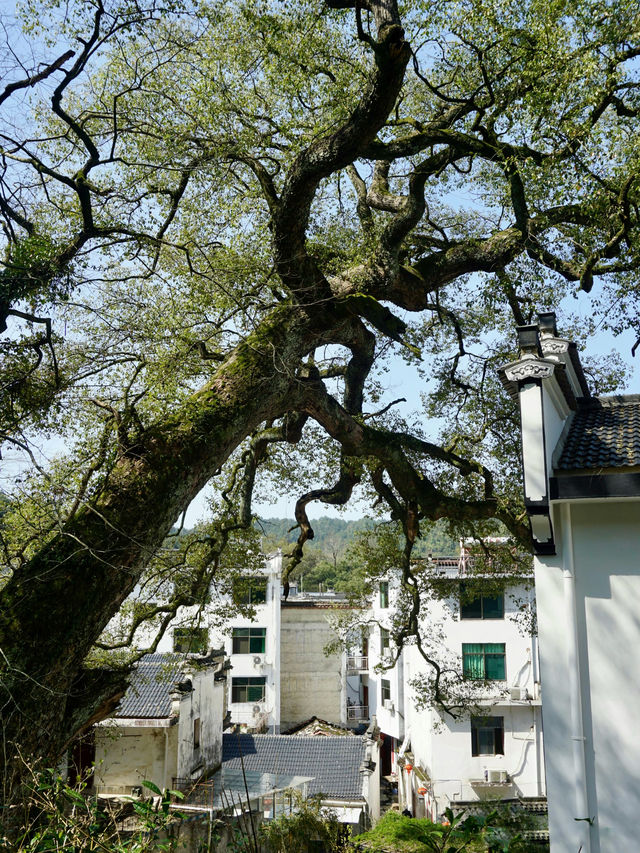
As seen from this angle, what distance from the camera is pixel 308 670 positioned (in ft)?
100

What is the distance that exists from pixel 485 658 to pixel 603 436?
15.5 metres

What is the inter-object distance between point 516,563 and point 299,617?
20494mm

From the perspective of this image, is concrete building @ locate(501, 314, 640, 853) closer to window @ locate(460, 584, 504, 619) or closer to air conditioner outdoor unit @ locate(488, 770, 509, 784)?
air conditioner outdoor unit @ locate(488, 770, 509, 784)

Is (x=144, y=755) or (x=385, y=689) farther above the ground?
(x=385, y=689)

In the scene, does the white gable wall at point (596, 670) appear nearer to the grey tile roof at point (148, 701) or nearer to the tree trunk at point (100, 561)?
the tree trunk at point (100, 561)

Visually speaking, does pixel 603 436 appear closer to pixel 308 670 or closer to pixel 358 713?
pixel 308 670

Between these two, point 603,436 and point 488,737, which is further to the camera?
point 488,737

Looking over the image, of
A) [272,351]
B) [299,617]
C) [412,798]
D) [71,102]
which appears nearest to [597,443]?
[272,351]

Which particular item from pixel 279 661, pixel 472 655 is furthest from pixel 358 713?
pixel 472 655

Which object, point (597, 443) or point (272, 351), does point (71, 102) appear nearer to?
point (272, 351)

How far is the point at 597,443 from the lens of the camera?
693cm

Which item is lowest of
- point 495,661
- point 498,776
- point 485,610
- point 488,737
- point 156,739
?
point 498,776

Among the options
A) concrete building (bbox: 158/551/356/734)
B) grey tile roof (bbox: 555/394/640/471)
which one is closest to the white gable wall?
grey tile roof (bbox: 555/394/640/471)

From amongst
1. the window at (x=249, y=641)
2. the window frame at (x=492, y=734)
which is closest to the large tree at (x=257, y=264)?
the window frame at (x=492, y=734)
